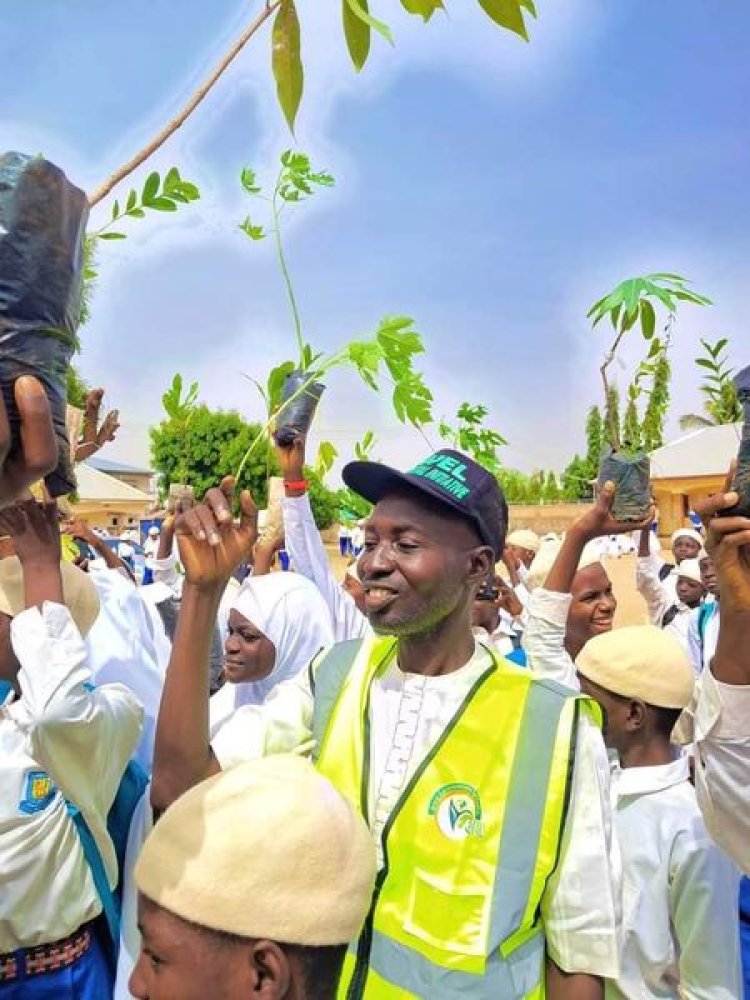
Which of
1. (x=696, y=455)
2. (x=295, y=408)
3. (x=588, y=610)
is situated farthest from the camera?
(x=696, y=455)

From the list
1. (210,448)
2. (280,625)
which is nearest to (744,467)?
(280,625)

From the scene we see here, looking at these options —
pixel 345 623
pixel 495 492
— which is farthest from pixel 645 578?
pixel 495 492

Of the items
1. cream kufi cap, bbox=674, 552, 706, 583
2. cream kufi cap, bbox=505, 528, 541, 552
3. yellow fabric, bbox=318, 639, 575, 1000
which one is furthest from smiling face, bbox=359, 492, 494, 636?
cream kufi cap, bbox=505, 528, 541, 552

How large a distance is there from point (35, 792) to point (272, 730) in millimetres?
707

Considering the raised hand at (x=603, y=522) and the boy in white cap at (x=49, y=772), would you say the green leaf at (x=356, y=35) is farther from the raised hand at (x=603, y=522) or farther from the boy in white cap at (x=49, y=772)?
the raised hand at (x=603, y=522)

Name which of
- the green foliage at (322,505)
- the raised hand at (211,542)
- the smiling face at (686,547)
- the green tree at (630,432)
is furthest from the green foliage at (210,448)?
the raised hand at (211,542)

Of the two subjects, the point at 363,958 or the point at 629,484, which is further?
the point at 629,484

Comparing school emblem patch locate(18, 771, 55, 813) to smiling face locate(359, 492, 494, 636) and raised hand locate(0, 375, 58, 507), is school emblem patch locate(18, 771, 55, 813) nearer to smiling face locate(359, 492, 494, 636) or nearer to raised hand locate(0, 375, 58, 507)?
smiling face locate(359, 492, 494, 636)

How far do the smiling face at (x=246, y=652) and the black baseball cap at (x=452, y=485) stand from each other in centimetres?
141

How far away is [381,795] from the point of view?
1914 mm

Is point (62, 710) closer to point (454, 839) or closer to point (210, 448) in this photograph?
point (454, 839)

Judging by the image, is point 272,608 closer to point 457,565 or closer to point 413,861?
point 457,565

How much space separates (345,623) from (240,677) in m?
1.03

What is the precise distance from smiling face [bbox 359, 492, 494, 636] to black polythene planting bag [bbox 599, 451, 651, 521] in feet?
3.74
